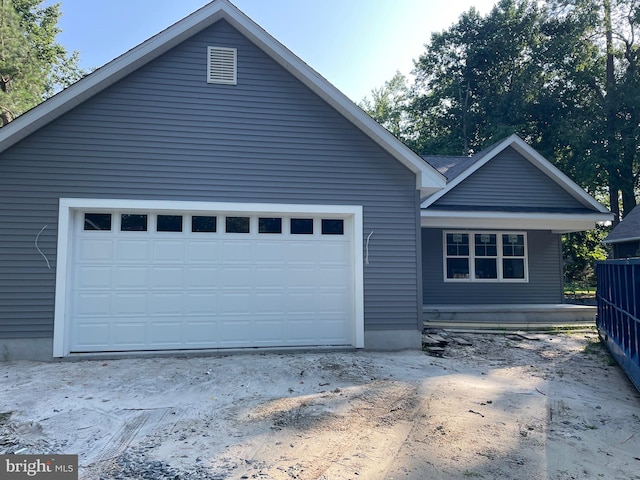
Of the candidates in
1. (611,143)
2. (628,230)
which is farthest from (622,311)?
(611,143)

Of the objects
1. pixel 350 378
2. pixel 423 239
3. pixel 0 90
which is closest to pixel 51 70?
pixel 0 90

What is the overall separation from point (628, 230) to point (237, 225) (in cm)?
1484

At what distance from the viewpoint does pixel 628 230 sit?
15266mm

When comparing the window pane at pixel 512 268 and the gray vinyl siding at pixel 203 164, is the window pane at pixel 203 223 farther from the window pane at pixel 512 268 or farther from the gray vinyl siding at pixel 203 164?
the window pane at pixel 512 268

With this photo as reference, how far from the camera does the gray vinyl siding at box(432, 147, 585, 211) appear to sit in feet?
40.1

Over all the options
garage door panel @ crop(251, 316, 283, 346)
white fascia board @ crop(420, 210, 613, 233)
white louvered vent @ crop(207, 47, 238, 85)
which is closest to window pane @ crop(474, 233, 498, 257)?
white fascia board @ crop(420, 210, 613, 233)

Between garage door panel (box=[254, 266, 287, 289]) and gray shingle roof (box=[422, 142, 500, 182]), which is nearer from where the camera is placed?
garage door panel (box=[254, 266, 287, 289])

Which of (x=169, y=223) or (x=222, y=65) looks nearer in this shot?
(x=169, y=223)

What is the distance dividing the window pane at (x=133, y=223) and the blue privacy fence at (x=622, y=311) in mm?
7599

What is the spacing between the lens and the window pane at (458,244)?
12609 mm

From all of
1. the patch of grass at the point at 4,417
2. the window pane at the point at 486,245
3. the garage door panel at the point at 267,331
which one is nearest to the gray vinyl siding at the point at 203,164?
the garage door panel at the point at 267,331

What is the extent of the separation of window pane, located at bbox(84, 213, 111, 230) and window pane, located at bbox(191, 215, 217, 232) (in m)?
1.45

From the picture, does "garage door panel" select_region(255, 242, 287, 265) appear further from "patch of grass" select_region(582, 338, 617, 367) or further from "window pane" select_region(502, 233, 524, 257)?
"window pane" select_region(502, 233, 524, 257)

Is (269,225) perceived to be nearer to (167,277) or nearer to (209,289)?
(209,289)
